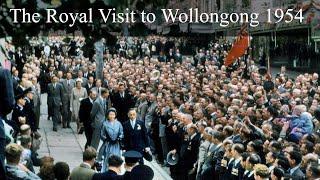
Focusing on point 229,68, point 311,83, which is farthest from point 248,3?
point 311,83

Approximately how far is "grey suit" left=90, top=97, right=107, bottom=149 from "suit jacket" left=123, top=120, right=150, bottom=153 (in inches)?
101

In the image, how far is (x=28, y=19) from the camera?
15.2ft

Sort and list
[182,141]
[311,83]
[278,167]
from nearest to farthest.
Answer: [278,167] → [182,141] → [311,83]

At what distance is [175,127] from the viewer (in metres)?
16.2

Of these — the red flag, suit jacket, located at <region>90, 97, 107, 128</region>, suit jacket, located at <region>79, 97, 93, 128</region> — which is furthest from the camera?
the red flag

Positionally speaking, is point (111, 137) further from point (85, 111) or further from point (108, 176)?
point (108, 176)

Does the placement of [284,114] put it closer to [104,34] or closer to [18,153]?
[18,153]

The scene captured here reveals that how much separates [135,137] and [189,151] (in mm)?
1260

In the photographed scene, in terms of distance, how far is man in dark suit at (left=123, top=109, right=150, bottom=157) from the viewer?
588 inches

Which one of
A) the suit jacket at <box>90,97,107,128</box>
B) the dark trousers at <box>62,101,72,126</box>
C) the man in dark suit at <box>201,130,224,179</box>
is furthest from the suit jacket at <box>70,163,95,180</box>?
the dark trousers at <box>62,101,72,126</box>

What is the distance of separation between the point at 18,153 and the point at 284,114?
340 inches

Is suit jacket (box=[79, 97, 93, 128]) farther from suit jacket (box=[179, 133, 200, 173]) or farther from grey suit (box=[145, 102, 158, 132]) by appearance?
→ suit jacket (box=[179, 133, 200, 173])

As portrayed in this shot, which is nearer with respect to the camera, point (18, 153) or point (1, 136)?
point (1, 136)

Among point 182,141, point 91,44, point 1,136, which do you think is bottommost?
point 182,141
